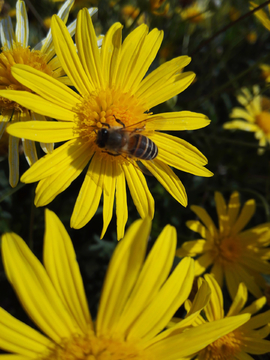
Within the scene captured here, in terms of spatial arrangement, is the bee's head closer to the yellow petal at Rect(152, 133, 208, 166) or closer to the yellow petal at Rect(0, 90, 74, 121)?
the yellow petal at Rect(0, 90, 74, 121)

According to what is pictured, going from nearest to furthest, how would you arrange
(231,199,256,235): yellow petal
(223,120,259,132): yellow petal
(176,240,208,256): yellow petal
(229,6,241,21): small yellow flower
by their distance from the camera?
(176,240,208,256): yellow petal
(231,199,256,235): yellow petal
(223,120,259,132): yellow petal
(229,6,241,21): small yellow flower

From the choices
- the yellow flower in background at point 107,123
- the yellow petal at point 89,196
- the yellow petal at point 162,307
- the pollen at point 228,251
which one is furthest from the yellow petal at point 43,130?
the pollen at point 228,251

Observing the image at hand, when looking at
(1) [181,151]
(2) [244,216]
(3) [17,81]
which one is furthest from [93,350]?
(2) [244,216]

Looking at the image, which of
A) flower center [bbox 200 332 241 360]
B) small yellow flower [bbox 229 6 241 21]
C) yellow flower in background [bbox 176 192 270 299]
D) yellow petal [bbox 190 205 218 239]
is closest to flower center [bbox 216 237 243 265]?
yellow flower in background [bbox 176 192 270 299]

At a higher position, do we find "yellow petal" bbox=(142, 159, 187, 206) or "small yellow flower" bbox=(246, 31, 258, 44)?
"small yellow flower" bbox=(246, 31, 258, 44)

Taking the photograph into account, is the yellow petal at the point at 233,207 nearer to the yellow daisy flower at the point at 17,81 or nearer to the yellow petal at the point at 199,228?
the yellow petal at the point at 199,228

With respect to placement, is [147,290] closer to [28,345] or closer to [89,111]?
[28,345]
